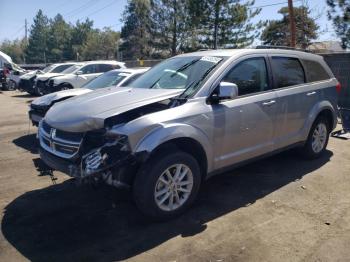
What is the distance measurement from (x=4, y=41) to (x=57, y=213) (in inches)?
5475

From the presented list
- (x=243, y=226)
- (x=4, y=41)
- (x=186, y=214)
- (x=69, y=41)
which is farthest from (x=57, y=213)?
(x=4, y=41)

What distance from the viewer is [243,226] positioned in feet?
13.2

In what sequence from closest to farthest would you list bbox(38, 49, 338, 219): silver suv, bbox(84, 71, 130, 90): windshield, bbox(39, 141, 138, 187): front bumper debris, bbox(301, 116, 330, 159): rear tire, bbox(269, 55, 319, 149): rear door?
bbox(39, 141, 138, 187): front bumper debris < bbox(38, 49, 338, 219): silver suv < bbox(269, 55, 319, 149): rear door < bbox(301, 116, 330, 159): rear tire < bbox(84, 71, 130, 90): windshield

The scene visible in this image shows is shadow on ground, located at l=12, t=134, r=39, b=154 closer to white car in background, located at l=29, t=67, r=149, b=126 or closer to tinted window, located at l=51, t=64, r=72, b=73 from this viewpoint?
white car in background, located at l=29, t=67, r=149, b=126

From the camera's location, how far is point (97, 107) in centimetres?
419

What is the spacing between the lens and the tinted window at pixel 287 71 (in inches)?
210

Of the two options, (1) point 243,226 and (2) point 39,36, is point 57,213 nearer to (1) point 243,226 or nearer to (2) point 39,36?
(1) point 243,226

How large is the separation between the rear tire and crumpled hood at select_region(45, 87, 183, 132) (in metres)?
2.70

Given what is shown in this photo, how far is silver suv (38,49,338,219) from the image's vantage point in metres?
3.82

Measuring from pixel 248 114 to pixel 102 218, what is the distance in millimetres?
2146

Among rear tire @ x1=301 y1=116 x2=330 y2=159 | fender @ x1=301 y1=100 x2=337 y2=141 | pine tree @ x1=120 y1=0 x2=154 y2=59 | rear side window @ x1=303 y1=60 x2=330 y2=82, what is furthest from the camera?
pine tree @ x1=120 y1=0 x2=154 y2=59

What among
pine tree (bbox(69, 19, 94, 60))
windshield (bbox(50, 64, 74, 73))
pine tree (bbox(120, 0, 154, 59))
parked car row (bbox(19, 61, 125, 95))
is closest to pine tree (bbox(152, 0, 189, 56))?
pine tree (bbox(120, 0, 154, 59))

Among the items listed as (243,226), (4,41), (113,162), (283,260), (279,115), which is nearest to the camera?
(283,260)

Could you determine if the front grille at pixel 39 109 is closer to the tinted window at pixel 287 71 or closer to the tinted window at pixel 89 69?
the tinted window at pixel 287 71
